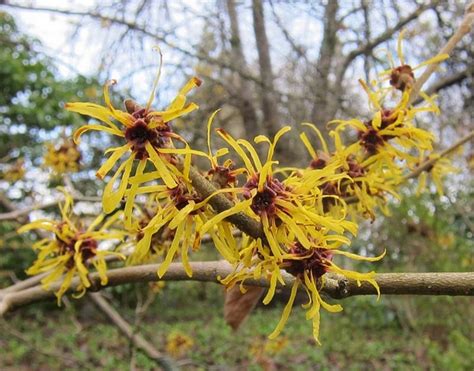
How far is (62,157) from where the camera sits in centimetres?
219

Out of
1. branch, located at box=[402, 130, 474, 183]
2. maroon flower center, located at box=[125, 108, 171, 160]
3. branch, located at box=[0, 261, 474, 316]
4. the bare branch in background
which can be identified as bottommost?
branch, located at box=[0, 261, 474, 316]

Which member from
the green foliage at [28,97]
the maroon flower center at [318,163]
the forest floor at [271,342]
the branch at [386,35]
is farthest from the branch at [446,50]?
the green foliage at [28,97]

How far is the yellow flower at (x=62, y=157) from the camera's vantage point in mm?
2195

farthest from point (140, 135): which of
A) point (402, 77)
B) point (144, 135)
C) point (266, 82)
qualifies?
point (266, 82)

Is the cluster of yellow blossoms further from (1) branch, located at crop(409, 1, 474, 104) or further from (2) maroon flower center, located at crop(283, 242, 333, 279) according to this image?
(1) branch, located at crop(409, 1, 474, 104)

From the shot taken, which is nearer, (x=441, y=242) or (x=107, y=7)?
(x=107, y=7)

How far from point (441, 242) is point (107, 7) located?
366 centimetres

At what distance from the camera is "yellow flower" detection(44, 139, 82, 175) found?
2.20 m

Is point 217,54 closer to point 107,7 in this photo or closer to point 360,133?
point 107,7

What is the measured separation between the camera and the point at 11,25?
6.94 m

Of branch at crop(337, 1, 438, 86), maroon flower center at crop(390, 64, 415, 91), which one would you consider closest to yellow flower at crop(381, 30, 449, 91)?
maroon flower center at crop(390, 64, 415, 91)

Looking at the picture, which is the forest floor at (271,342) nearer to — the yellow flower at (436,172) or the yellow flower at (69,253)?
the yellow flower at (436,172)

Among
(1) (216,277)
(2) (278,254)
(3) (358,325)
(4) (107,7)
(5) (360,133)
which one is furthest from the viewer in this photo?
(3) (358,325)

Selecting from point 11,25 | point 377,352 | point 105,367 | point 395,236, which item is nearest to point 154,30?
point 395,236
